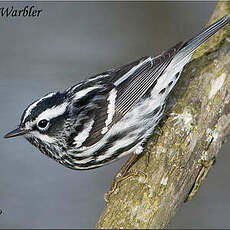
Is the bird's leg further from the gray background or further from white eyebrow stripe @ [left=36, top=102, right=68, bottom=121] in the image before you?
the gray background

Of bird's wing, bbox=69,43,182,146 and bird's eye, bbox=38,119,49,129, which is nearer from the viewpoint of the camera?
bird's eye, bbox=38,119,49,129

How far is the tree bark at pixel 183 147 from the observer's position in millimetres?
4454

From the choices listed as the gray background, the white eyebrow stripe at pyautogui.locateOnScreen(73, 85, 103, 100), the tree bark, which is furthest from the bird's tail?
the gray background

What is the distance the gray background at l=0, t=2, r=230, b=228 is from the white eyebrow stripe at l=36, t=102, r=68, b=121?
2080 millimetres

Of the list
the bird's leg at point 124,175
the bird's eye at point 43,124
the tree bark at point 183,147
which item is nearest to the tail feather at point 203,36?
the tree bark at point 183,147

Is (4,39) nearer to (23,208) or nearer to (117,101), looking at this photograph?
(23,208)

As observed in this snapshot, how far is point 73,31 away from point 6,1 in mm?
1052

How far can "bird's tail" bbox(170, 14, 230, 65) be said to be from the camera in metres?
5.15

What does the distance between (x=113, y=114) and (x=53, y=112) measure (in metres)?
0.51

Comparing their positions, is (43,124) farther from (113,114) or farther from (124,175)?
(124,175)

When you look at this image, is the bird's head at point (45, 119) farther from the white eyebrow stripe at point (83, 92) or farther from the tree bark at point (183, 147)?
the tree bark at point (183, 147)

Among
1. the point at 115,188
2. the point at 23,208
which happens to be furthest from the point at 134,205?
the point at 23,208

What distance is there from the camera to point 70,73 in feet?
26.3

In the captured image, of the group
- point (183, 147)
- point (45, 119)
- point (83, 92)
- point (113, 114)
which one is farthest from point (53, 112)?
point (183, 147)
